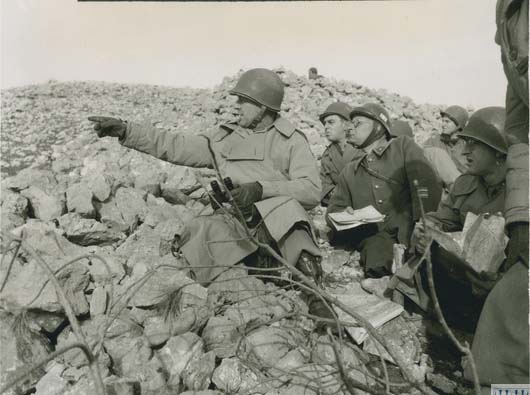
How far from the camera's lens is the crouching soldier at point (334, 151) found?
5.88m

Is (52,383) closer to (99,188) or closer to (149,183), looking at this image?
(99,188)

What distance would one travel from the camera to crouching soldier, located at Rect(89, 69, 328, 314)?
316 centimetres

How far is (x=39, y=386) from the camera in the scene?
1.97 metres

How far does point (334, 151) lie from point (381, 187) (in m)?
2.01

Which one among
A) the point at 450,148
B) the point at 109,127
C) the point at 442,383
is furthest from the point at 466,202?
the point at 450,148

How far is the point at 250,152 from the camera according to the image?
361 centimetres

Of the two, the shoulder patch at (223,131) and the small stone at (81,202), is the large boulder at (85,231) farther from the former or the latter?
the shoulder patch at (223,131)

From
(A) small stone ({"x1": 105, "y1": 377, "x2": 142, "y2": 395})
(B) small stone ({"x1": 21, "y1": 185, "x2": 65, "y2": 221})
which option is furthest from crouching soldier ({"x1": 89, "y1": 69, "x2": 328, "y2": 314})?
(A) small stone ({"x1": 105, "y1": 377, "x2": 142, "y2": 395})

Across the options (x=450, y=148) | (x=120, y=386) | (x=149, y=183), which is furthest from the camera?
(x=450, y=148)

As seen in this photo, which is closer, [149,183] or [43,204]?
[43,204]

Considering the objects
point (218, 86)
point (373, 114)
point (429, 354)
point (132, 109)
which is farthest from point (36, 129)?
point (429, 354)

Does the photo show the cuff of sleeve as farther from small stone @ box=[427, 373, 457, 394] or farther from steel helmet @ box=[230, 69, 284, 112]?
small stone @ box=[427, 373, 457, 394]

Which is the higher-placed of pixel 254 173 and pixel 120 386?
pixel 254 173

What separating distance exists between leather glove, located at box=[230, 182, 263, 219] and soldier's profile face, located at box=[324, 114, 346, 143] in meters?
3.29
